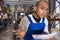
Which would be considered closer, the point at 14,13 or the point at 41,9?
the point at 41,9

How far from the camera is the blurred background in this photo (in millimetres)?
1159

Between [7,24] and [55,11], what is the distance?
444 millimetres

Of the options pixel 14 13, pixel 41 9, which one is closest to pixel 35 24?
pixel 41 9

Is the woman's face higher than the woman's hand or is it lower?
higher

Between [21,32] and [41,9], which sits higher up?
[41,9]

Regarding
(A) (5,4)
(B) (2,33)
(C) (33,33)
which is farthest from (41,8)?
(B) (2,33)

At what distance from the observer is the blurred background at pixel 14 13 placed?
3.80ft

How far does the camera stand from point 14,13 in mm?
1177

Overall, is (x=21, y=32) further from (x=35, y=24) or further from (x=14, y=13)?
(x=14, y=13)

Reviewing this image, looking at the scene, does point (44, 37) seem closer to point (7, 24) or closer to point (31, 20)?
point (31, 20)

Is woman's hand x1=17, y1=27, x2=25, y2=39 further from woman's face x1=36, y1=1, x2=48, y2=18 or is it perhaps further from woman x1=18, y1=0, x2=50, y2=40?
woman's face x1=36, y1=1, x2=48, y2=18

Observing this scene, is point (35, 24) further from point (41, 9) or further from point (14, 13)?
point (14, 13)

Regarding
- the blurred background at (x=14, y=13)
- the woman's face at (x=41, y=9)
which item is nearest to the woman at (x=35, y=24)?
the woman's face at (x=41, y=9)

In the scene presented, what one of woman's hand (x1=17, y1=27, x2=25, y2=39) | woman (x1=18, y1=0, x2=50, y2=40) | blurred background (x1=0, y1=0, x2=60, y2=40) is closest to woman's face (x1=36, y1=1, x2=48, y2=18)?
woman (x1=18, y1=0, x2=50, y2=40)
